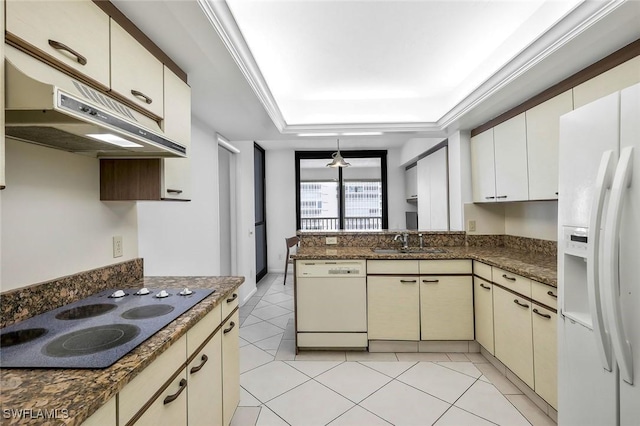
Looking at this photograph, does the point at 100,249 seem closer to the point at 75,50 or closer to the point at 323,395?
the point at 75,50

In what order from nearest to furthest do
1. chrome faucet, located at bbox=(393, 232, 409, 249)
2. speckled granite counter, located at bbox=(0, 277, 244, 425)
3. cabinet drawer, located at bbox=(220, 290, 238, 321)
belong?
speckled granite counter, located at bbox=(0, 277, 244, 425) < cabinet drawer, located at bbox=(220, 290, 238, 321) < chrome faucet, located at bbox=(393, 232, 409, 249)

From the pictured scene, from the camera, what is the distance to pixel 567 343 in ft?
4.26

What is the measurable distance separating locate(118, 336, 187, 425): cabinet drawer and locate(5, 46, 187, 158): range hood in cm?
78

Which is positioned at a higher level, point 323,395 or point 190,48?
point 190,48

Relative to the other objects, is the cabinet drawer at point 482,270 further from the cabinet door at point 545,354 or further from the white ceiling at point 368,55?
the white ceiling at point 368,55

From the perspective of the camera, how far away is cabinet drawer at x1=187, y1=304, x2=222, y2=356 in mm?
1159

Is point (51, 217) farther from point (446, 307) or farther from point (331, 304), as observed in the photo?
point (446, 307)

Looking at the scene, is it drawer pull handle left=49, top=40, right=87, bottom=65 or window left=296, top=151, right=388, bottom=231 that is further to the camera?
window left=296, top=151, right=388, bottom=231

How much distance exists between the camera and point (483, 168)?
9.33ft

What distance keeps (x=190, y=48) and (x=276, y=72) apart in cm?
115

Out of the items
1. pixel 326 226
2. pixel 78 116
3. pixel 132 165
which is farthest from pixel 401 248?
pixel 326 226

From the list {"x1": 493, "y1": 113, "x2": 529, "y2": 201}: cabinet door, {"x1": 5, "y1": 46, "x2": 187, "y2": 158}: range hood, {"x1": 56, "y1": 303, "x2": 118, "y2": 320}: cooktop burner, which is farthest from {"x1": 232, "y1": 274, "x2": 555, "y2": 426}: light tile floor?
{"x1": 5, "y1": 46, "x2": 187, "y2": 158}: range hood

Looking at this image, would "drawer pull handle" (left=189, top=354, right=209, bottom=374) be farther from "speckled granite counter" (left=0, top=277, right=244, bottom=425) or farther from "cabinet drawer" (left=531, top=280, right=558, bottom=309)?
"cabinet drawer" (left=531, top=280, right=558, bottom=309)

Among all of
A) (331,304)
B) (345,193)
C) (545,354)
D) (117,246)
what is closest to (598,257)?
(545,354)
